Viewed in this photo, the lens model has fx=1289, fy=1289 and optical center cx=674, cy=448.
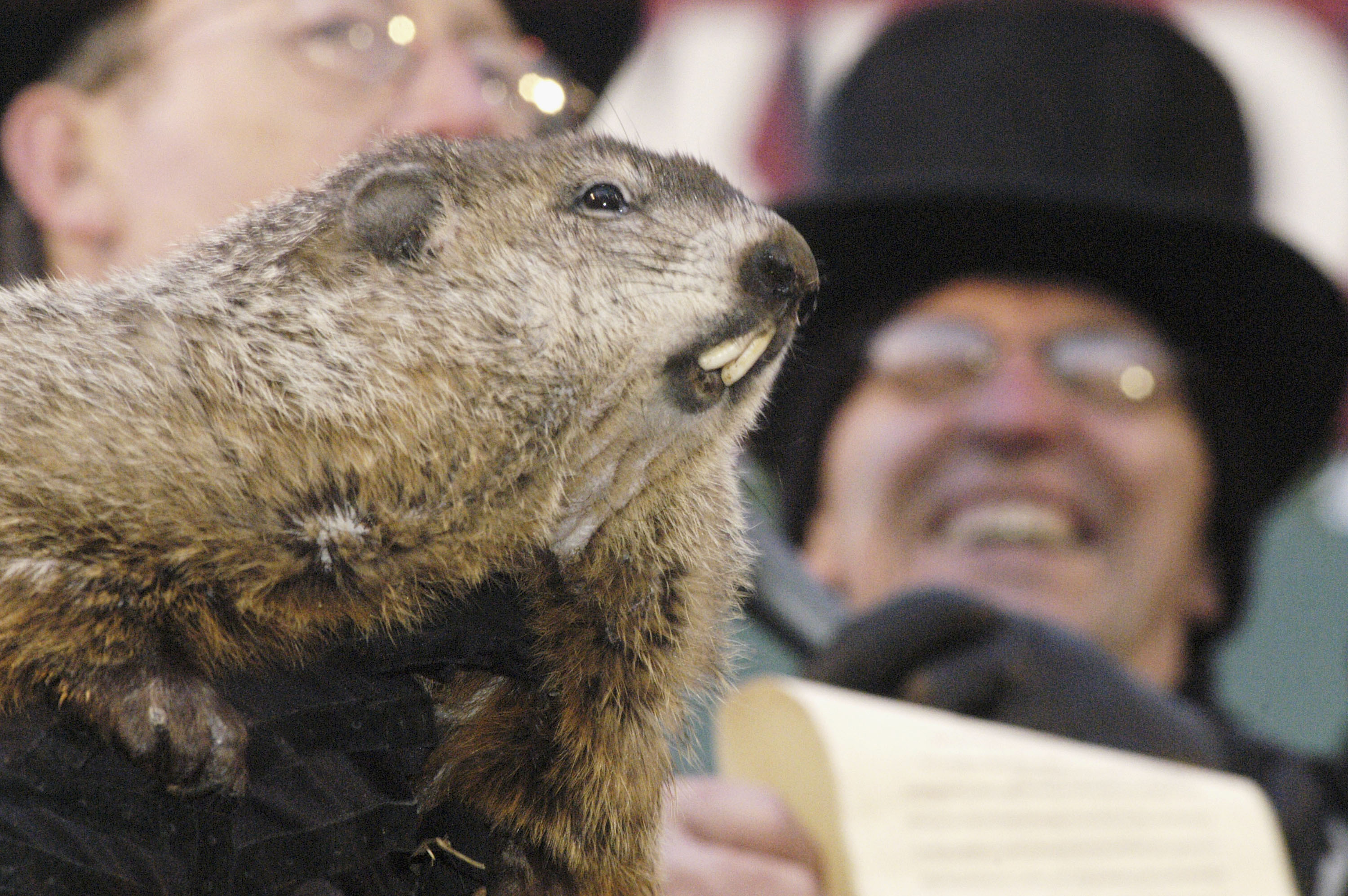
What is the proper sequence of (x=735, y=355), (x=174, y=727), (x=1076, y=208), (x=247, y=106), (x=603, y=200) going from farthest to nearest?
(x=1076, y=208)
(x=247, y=106)
(x=603, y=200)
(x=735, y=355)
(x=174, y=727)

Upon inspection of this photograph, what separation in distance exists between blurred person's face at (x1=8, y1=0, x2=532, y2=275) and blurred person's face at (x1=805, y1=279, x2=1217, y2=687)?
1.53 meters

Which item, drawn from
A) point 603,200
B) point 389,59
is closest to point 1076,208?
point 389,59

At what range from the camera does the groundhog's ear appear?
0.81 metres

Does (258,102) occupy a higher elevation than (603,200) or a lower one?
lower

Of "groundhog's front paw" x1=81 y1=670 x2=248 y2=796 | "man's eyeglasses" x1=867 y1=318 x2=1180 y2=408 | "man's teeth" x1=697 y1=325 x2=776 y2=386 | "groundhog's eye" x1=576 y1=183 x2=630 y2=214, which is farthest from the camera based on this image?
"man's eyeglasses" x1=867 y1=318 x2=1180 y2=408

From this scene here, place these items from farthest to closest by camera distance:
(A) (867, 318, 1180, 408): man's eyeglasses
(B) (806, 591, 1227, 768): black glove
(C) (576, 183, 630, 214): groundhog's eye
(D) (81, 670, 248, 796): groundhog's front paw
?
(A) (867, 318, 1180, 408): man's eyeglasses → (B) (806, 591, 1227, 768): black glove → (C) (576, 183, 630, 214): groundhog's eye → (D) (81, 670, 248, 796): groundhog's front paw

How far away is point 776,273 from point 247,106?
85cm

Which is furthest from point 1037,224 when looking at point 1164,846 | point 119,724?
point 119,724

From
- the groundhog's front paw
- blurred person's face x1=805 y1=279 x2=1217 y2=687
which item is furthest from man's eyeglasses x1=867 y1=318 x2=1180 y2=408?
the groundhog's front paw

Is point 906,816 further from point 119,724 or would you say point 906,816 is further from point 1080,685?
point 119,724

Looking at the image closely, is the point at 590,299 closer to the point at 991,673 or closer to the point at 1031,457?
the point at 991,673

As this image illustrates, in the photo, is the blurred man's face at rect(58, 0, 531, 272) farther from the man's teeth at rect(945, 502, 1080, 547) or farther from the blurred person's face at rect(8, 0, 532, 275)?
the man's teeth at rect(945, 502, 1080, 547)

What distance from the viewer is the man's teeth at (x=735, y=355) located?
2.46 ft

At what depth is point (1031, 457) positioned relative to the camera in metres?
2.75
